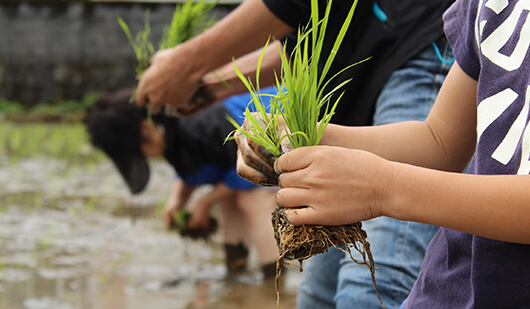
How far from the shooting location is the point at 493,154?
3.49 ft

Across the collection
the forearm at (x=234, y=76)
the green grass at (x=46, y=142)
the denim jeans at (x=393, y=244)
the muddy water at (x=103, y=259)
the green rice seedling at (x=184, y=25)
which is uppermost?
the green rice seedling at (x=184, y=25)

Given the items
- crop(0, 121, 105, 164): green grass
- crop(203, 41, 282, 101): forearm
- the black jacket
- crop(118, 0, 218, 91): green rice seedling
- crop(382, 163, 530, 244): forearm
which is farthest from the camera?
crop(0, 121, 105, 164): green grass

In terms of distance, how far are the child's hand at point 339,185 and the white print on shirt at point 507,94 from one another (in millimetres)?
196

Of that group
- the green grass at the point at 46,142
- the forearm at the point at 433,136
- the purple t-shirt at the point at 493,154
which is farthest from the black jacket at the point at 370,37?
the green grass at the point at 46,142

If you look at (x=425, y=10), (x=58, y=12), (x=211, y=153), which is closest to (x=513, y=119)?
(x=425, y=10)

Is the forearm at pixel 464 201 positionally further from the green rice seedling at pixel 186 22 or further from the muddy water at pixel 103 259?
the muddy water at pixel 103 259

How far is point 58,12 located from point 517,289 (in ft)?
41.3

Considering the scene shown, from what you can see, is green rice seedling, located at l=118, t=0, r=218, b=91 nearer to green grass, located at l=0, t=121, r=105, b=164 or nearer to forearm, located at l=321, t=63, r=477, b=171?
forearm, located at l=321, t=63, r=477, b=171

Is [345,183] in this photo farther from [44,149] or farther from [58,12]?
[58,12]

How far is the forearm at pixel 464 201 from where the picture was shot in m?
0.95

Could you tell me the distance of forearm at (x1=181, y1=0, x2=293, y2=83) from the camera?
6.22 ft

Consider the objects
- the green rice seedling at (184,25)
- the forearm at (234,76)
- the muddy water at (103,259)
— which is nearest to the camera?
the forearm at (234,76)

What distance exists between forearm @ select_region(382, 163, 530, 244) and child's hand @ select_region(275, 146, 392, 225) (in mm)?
22

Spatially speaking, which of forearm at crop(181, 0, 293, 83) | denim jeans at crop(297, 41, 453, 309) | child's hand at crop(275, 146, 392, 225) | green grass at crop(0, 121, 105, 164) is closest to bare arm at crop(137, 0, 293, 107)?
forearm at crop(181, 0, 293, 83)
